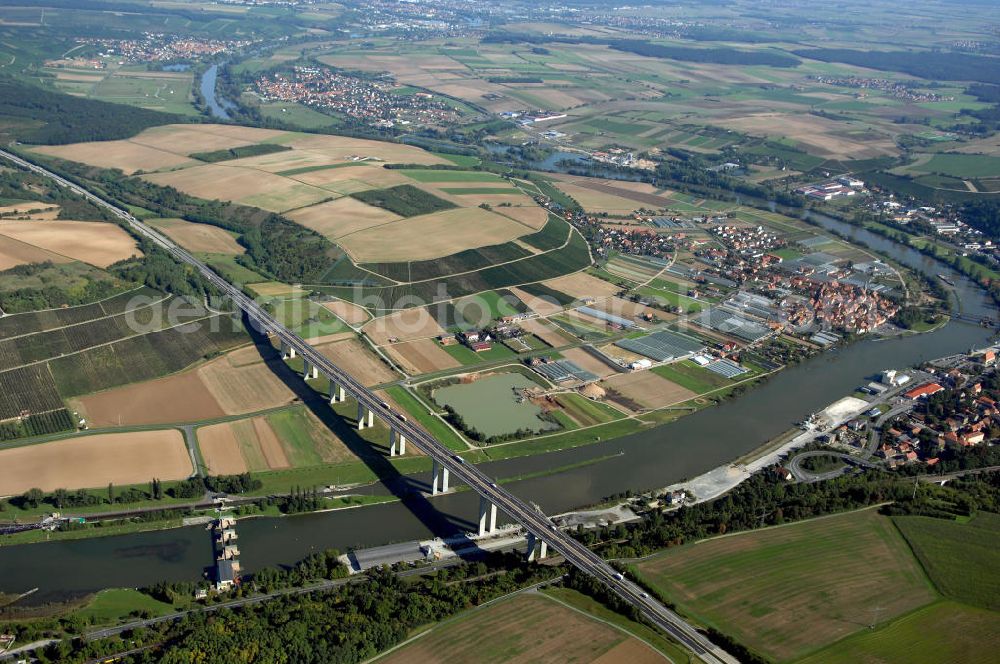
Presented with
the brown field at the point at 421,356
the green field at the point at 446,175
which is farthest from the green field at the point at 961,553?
the green field at the point at 446,175

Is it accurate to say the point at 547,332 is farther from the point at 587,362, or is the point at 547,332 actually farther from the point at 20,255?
the point at 20,255

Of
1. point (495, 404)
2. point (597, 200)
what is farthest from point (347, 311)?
point (597, 200)

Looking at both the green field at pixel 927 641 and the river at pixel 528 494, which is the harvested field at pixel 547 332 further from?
the green field at pixel 927 641

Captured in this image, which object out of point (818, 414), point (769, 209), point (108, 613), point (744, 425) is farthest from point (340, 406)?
point (769, 209)

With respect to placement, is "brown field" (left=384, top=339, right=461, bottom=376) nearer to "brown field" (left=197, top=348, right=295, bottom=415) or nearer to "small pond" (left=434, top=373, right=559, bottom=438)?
"small pond" (left=434, top=373, right=559, bottom=438)

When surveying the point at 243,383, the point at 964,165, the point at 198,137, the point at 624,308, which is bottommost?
the point at 243,383

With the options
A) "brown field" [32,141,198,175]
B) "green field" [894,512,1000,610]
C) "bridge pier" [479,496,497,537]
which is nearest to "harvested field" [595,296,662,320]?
"green field" [894,512,1000,610]
